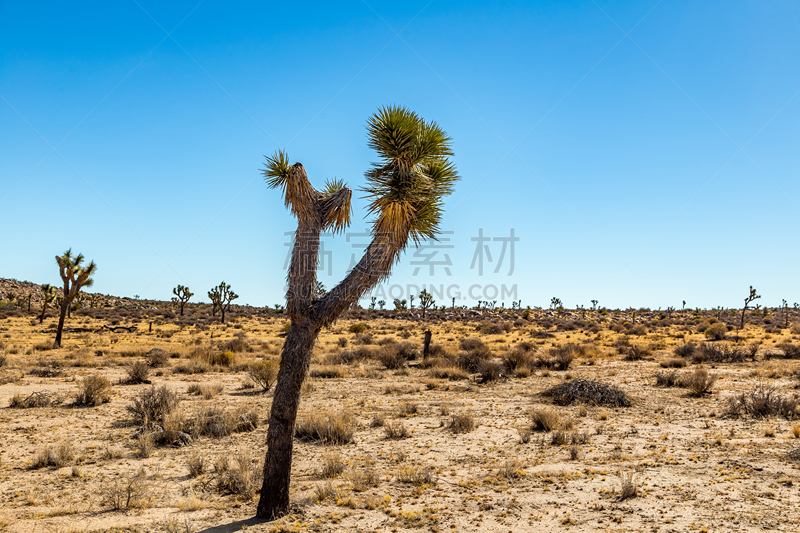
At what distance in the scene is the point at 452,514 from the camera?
7.17 m

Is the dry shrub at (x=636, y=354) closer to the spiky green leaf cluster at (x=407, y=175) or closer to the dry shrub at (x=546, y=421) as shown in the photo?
the dry shrub at (x=546, y=421)

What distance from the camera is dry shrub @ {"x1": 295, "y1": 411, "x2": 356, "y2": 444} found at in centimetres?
1105

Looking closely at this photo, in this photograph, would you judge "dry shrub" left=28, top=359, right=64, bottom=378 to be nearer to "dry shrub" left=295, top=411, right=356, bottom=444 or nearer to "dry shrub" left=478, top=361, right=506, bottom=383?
"dry shrub" left=295, top=411, right=356, bottom=444

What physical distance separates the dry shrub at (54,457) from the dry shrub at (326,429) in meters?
4.42

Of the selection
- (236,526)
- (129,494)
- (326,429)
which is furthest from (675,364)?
(129,494)

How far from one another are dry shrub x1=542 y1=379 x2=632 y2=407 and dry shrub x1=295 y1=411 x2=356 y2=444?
6.83 m

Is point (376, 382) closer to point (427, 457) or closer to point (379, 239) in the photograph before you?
point (427, 457)

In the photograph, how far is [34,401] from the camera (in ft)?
45.9

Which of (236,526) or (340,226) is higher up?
(340,226)

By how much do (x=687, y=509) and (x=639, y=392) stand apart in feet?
34.0

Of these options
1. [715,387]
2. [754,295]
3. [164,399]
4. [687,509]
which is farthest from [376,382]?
[754,295]

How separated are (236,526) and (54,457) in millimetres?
4805

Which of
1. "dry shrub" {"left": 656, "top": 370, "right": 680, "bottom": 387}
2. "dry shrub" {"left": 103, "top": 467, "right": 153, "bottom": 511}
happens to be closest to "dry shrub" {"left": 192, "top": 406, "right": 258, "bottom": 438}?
"dry shrub" {"left": 103, "top": 467, "right": 153, "bottom": 511}

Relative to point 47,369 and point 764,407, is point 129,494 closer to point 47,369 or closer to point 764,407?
point 764,407
